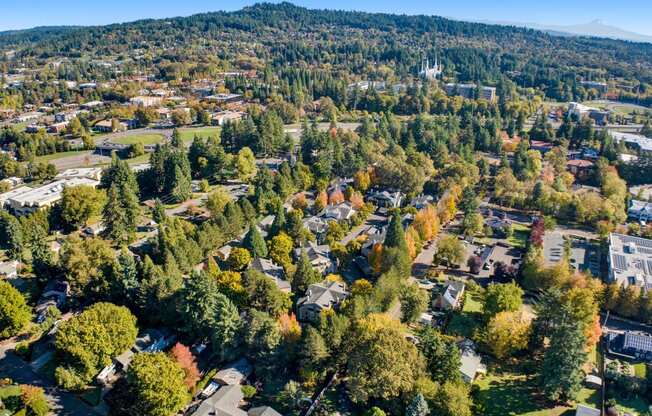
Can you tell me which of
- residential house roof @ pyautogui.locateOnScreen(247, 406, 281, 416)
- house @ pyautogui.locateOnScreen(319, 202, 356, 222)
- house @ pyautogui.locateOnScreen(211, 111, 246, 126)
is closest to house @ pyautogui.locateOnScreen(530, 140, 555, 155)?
house @ pyautogui.locateOnScreen(319, 202, 356, 222)

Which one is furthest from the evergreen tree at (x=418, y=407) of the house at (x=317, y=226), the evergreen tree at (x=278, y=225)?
the house at (x=317, y=226)

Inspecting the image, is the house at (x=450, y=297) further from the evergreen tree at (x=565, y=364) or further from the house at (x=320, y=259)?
the house at (x=320, y=259)

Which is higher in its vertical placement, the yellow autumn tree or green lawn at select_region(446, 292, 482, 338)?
the yellow autumn tree

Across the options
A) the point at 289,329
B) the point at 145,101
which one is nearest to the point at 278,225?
the point at 289,329

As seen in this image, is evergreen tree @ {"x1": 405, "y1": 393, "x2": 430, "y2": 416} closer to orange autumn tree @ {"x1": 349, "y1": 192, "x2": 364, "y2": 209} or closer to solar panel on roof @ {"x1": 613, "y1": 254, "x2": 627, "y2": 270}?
solar panel on roof @ {"x1": 613, "y1": 254, "x2": 627, "y2": 270}

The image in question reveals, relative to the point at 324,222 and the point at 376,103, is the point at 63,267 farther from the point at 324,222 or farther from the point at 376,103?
the point at 376,103

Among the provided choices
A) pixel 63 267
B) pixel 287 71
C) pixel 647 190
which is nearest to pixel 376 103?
pixel 287 71
